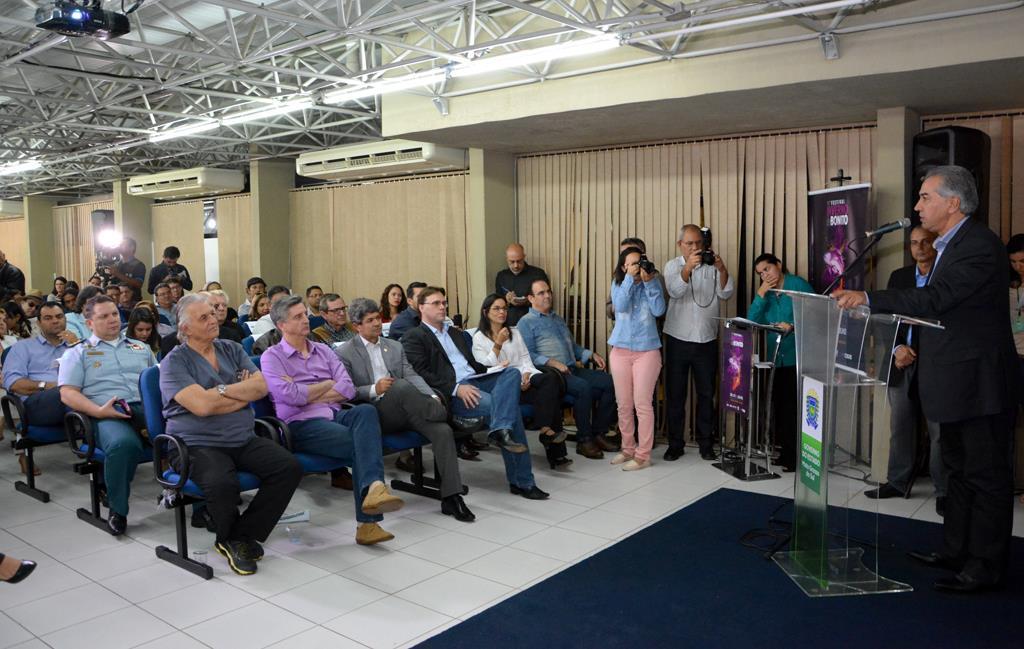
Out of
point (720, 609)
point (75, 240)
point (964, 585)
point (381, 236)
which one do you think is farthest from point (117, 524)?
point (75, 240)

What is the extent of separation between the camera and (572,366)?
6.47 meters

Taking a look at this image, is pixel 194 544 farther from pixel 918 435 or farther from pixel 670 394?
pixel 918 435

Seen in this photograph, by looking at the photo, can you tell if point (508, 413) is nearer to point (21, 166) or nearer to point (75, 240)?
point (21, 166)

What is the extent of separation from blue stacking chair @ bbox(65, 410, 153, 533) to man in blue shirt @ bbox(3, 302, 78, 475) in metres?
0.59

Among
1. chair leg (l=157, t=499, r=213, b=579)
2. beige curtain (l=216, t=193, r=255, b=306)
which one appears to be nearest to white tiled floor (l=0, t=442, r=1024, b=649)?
chair leg (l=157, t=499, r=213, b=579)

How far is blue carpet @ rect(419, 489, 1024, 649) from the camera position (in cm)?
329

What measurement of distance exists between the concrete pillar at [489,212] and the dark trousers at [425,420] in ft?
10.2

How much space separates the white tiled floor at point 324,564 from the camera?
346 cm

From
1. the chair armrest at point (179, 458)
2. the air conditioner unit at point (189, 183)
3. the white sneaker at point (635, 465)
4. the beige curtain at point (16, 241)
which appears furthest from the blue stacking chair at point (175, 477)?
the beige curtain at point (16, 241)

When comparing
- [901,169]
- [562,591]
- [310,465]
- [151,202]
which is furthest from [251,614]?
[151,202]

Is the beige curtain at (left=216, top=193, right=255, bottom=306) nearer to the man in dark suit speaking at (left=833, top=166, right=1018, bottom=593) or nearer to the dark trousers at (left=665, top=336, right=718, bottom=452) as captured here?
the dark trousers at (left=665, top=336, right=718, bottom=452)

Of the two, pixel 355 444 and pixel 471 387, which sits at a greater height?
pixel 471 387

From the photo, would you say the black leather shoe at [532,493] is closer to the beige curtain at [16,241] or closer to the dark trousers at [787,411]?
the dark trousers at [787,411]

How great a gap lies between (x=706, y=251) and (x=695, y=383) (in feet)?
3.45
